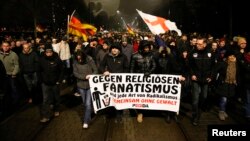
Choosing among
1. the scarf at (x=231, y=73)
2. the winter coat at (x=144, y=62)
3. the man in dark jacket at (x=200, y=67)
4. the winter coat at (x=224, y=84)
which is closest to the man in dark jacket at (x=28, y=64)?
the winter coat at (x=144, y=62)

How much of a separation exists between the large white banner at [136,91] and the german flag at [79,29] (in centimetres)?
715

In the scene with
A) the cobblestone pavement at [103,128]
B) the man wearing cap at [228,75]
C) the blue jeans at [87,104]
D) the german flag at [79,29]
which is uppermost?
the german flag at [79,29]

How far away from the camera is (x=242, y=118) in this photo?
9328mm

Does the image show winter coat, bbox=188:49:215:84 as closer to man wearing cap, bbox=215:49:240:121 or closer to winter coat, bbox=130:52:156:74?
man wearing cap, bbox=215:49:240:121

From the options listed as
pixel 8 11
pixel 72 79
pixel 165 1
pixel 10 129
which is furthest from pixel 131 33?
pixel 165 1

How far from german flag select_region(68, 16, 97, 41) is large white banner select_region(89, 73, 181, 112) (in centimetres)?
715

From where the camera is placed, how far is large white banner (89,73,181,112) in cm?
871

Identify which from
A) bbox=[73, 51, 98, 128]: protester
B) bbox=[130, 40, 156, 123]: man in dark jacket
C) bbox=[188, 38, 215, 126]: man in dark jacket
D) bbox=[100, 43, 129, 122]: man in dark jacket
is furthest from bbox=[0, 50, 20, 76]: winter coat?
bbox=[188, 38, 215, 126]: man in dark jacket

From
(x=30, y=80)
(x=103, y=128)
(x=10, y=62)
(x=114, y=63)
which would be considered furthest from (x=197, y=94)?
(x=10, y=62)

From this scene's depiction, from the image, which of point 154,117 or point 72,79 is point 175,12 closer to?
point 72,79

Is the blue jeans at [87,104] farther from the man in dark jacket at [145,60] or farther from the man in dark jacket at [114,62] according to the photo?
the man in dark jacket at [145,60]

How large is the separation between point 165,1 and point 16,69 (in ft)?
165

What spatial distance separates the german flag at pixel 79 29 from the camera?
606 inches

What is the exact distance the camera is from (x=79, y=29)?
614 inches
